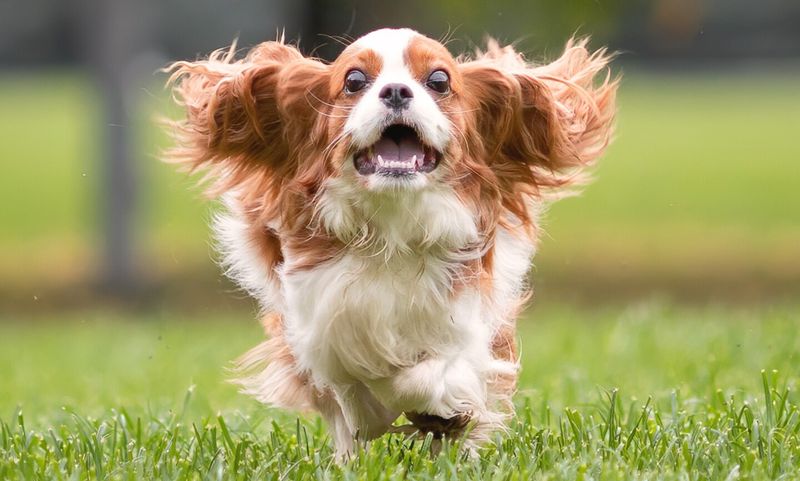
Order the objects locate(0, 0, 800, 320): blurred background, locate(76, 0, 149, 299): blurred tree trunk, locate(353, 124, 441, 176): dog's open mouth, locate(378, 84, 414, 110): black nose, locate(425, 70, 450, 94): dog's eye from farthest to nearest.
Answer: locate(76, 0, 149, 299): blurred tree trunk
locate(0, 0, 800, 320): blurred background
locate(425, 70, 450, 94): dog's eye
locate(353, 124, 441, 176): dog's open mouth
locate(378, 84, 414, 110): black nose

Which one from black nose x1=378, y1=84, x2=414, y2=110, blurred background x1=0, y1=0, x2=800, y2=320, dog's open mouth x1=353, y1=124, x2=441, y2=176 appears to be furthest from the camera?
blurred background x1=0, y1=0, x2=800, y2=320

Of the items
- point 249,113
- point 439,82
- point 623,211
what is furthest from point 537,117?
point 623,211

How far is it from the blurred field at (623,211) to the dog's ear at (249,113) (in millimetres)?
239

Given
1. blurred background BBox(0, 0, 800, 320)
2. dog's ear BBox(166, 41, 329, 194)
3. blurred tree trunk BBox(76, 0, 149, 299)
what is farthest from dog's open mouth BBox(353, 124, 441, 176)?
blurred tree trunk BBox(76, 0, 149, 299)

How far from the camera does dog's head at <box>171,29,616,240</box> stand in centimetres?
444

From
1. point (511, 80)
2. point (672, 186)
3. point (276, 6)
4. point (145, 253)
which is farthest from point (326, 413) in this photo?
point (276, 6)

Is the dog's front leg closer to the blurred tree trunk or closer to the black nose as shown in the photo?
the black nose

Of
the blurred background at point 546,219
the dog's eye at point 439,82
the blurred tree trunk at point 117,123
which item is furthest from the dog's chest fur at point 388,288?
the blurred tree trunk at point 117,123

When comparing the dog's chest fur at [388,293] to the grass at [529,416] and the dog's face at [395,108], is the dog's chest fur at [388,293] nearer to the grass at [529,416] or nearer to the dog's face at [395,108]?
the dog's face at [395,108]

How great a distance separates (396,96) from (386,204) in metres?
0.40

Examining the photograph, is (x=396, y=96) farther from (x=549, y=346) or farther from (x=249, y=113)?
(x=549, y=346)

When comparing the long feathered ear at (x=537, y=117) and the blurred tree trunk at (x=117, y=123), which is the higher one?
the long feathered ear at (x=537, y=117)

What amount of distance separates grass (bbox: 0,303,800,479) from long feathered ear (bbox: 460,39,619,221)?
837 millimetres

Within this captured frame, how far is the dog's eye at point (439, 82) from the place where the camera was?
178 inches
